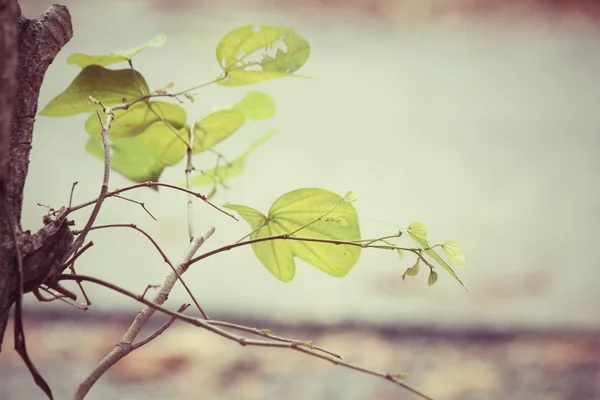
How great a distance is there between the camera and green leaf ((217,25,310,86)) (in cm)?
51

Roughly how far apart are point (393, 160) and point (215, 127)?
87cm

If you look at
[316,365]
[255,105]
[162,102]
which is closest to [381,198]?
[316,365]

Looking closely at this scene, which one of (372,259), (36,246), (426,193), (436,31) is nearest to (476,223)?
(426,193)

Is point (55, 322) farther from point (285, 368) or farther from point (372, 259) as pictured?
point (372, 259)

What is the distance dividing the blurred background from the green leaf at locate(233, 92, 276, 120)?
2.22 ft

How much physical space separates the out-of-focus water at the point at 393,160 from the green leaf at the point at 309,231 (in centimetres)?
77

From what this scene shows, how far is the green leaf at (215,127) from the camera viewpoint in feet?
2.00

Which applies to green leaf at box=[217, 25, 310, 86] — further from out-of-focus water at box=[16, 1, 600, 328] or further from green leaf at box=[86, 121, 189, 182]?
out-of-focus water at box=[16, 1, 600, 328]

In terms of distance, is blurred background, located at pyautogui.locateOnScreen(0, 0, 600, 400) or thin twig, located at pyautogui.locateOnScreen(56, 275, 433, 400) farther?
blurred background, located at pyautogui.locateOnScreen(0, 0, 600, 400)

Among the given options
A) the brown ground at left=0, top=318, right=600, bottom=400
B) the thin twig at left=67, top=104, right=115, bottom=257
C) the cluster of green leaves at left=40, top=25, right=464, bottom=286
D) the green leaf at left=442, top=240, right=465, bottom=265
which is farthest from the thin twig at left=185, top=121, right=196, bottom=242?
the brown ground at left=0, top=318, right=600, bottom=400

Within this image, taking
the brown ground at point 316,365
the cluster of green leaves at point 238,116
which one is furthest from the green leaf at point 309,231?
the brown ground at point 316,365

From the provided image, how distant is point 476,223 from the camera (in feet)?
4.47

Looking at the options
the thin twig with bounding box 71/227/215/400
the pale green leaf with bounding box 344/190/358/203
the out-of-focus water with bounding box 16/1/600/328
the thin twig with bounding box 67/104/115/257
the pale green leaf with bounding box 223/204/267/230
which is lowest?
the thin twig with bounding box 71/227/215/400

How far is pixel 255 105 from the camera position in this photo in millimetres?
646
